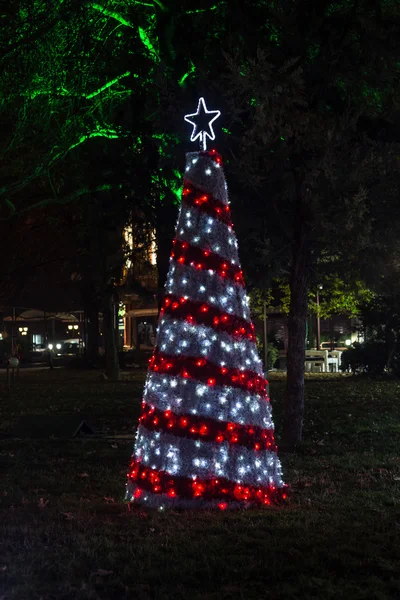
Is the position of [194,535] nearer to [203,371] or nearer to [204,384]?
[204,384]

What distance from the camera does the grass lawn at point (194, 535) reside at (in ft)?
17.0

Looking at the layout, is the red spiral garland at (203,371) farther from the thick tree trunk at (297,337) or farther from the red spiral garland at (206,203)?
the thick tree trunk at (297,337)

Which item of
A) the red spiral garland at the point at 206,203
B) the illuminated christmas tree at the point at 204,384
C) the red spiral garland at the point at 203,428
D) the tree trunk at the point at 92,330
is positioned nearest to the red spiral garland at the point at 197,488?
the illuminated christmas tree at the point at 204,384

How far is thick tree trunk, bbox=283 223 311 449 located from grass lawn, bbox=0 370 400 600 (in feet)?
1.81

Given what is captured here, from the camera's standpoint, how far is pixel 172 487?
7438mm

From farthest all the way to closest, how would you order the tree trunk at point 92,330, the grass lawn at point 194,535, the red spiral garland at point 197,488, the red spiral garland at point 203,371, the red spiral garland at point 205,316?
the tree trunk at point 92,330, the red spiral garland at point 205,316, the red spiral garland at point 203,371, the red spiral garland at point 197,488, the grass lawn at point 194,535

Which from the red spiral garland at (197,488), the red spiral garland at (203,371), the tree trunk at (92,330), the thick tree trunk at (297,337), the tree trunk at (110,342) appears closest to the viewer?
the red spiral garland at (197,488)

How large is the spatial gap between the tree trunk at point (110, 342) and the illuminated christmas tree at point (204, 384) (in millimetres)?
19212

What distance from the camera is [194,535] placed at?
652 centimetres

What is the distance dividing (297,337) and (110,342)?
652 inches

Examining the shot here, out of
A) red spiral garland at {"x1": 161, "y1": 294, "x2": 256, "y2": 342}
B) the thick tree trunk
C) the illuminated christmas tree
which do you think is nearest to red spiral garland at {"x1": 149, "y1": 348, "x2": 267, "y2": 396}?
the illuminated christmas tree

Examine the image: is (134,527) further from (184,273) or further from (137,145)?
(137,145)

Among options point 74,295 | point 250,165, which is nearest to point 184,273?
point 250,165

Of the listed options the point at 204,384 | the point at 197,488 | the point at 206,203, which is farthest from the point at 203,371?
the point at 206,203
